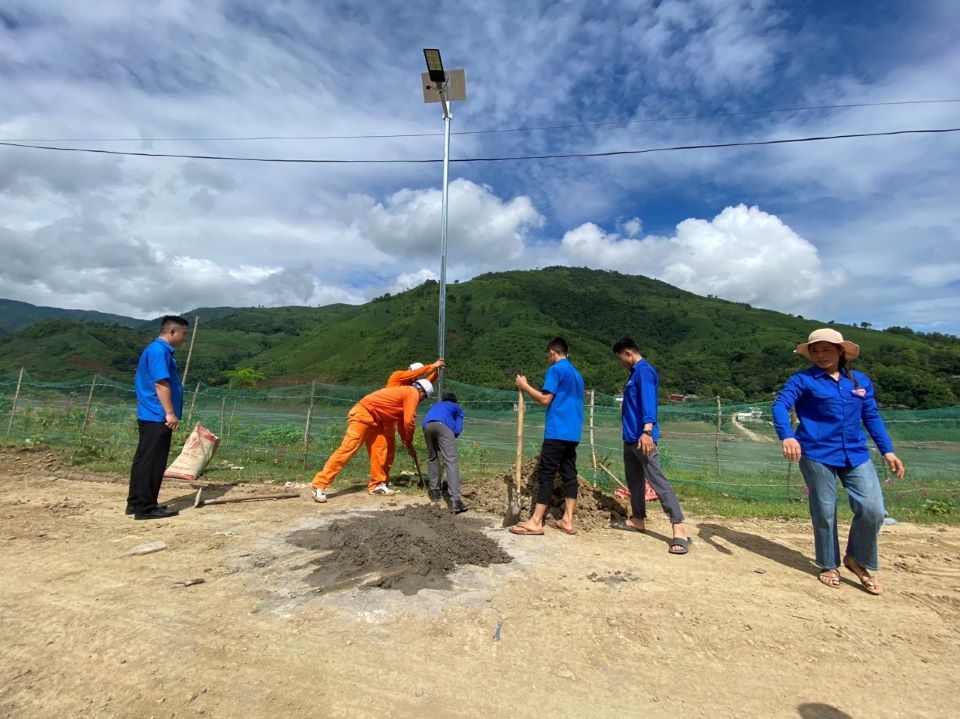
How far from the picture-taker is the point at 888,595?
3.41 meters

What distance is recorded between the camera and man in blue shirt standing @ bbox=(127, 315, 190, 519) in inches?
186

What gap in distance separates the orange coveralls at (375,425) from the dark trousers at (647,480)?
254 cm

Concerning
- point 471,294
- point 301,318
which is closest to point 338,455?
point 471,294

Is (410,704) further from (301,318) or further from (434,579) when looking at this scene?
(301,318)

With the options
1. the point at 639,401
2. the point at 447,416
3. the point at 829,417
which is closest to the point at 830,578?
the point at 829,417

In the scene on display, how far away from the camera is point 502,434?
9281 millimetres

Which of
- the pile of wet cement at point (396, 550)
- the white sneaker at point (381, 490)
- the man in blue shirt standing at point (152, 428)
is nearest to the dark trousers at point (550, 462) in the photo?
the pile of wet cement at point (396, 550)

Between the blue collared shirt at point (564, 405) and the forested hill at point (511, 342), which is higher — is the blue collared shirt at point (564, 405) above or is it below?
below

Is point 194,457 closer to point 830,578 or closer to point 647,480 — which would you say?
point 647,480

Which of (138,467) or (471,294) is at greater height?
(471,294)

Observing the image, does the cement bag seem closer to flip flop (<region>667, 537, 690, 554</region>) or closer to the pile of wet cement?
the pile of wet cement

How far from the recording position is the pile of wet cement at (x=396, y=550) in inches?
133

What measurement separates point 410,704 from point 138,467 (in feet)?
13.0

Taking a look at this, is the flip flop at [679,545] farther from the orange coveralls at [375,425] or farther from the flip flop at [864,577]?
the orange coveralls at [375,425]
